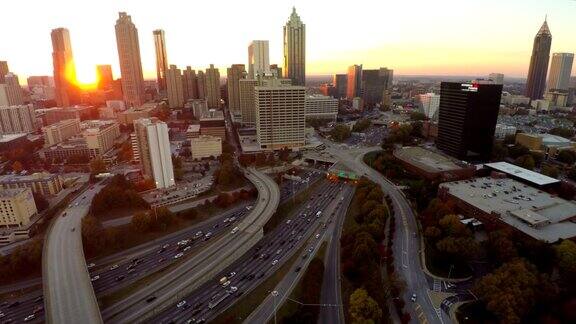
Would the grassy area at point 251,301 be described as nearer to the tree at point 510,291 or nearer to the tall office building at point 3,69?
the tree at point 510,291

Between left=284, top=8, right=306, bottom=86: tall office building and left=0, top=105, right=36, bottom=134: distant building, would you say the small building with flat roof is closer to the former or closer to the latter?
left=284, top=8, right=306, bottom=86: tall office building

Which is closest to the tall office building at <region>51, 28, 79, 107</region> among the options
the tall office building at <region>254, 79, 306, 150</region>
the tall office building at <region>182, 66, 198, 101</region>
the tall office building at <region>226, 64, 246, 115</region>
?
the tall office building at <region>182, 66, 198, 101</region>

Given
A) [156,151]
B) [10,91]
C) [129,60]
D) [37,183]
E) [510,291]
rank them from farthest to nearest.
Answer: [129,60]
[10,91]
[156,151]
[37,183]
[510,291]

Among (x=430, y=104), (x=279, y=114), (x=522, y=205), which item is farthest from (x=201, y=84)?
(x=522, y=205)

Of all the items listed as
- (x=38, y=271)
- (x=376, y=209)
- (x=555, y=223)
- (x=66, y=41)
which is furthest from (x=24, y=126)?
(x=555, y=223)

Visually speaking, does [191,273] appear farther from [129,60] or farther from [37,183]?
[129,60]

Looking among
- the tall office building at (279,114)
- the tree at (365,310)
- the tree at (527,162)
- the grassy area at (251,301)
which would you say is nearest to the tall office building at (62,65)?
the tall office building at (279,114)

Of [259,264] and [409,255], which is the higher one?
[409,255]
